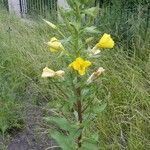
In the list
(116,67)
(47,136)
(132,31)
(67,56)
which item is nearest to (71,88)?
(67,56)

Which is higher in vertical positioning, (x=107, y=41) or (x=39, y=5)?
(x=107, y=41)

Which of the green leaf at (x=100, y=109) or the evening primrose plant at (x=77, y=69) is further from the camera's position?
the green leaf at (x=100, y=109)

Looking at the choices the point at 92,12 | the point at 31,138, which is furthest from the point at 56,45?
the point at 31,138

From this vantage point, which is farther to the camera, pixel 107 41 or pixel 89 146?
pixel 89 146

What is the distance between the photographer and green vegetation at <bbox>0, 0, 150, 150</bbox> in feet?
10.4

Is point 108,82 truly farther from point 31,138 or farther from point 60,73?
point 60,73

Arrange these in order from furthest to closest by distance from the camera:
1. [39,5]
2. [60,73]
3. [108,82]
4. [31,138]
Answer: [39,5], [108,82], [31,138], [60,73]

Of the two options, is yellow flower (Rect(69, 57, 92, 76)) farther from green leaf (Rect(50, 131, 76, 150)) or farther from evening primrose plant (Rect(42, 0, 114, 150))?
green leaf (Rect(50, 131, 76, 150))

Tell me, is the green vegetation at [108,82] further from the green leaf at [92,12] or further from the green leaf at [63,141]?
the green leaf at [92,12]

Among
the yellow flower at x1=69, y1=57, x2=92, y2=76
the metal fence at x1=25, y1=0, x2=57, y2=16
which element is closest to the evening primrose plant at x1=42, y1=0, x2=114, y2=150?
the yellow flower at x1=69, y1=57, x2=92, y2=76

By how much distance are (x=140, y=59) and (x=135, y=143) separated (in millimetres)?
1454

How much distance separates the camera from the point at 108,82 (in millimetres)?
3824

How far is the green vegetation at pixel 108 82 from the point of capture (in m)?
3.16

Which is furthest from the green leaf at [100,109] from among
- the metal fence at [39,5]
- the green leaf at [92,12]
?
the metal fence at [39,5]
